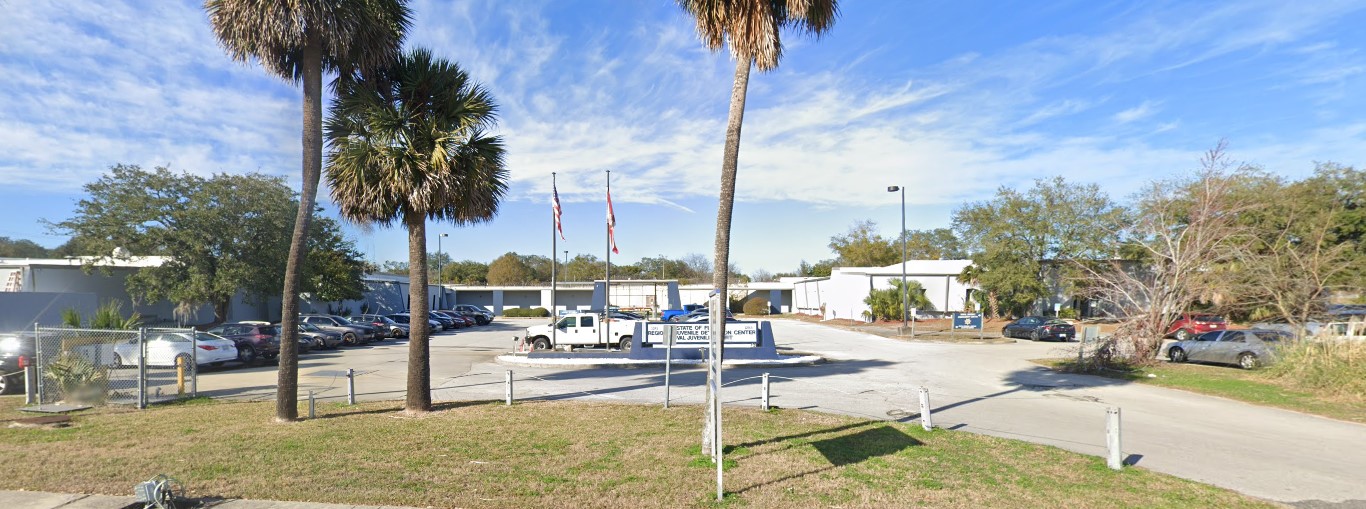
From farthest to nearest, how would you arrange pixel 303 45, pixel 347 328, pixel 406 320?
pixel 406 320 < pixel 347 328 < pixel 303 45

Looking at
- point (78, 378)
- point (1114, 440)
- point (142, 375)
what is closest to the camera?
point (1114, 440)

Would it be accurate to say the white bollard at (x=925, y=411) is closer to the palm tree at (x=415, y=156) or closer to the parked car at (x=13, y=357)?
the palm tree at (x=415, y=156)

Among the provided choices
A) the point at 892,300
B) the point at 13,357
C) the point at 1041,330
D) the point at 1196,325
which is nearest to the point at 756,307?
the point at 892,300

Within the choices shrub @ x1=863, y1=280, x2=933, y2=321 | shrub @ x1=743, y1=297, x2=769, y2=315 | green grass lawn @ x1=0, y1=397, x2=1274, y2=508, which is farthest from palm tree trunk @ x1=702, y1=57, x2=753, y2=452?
shrub @ x1=743, y1=297, x2=769, y2=315

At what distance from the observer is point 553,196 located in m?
24.4

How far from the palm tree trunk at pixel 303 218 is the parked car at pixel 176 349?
33.4 feet

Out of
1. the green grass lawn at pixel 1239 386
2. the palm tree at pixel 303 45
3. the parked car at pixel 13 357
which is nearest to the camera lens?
the palm tree at pixel 303 45

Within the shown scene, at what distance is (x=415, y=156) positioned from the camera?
1138 centimetres

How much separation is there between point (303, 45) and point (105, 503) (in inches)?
284

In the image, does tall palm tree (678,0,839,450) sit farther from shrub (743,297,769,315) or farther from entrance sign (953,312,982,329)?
shrub (743,297,769,315)

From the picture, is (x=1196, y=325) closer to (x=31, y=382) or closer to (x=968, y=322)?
(x=968, y=322)

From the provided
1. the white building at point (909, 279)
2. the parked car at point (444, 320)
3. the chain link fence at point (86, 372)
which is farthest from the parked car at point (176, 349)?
the white building at point (909, 279)

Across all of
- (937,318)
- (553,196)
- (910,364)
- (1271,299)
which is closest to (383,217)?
(553,196)

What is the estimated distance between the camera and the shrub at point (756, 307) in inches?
2517
